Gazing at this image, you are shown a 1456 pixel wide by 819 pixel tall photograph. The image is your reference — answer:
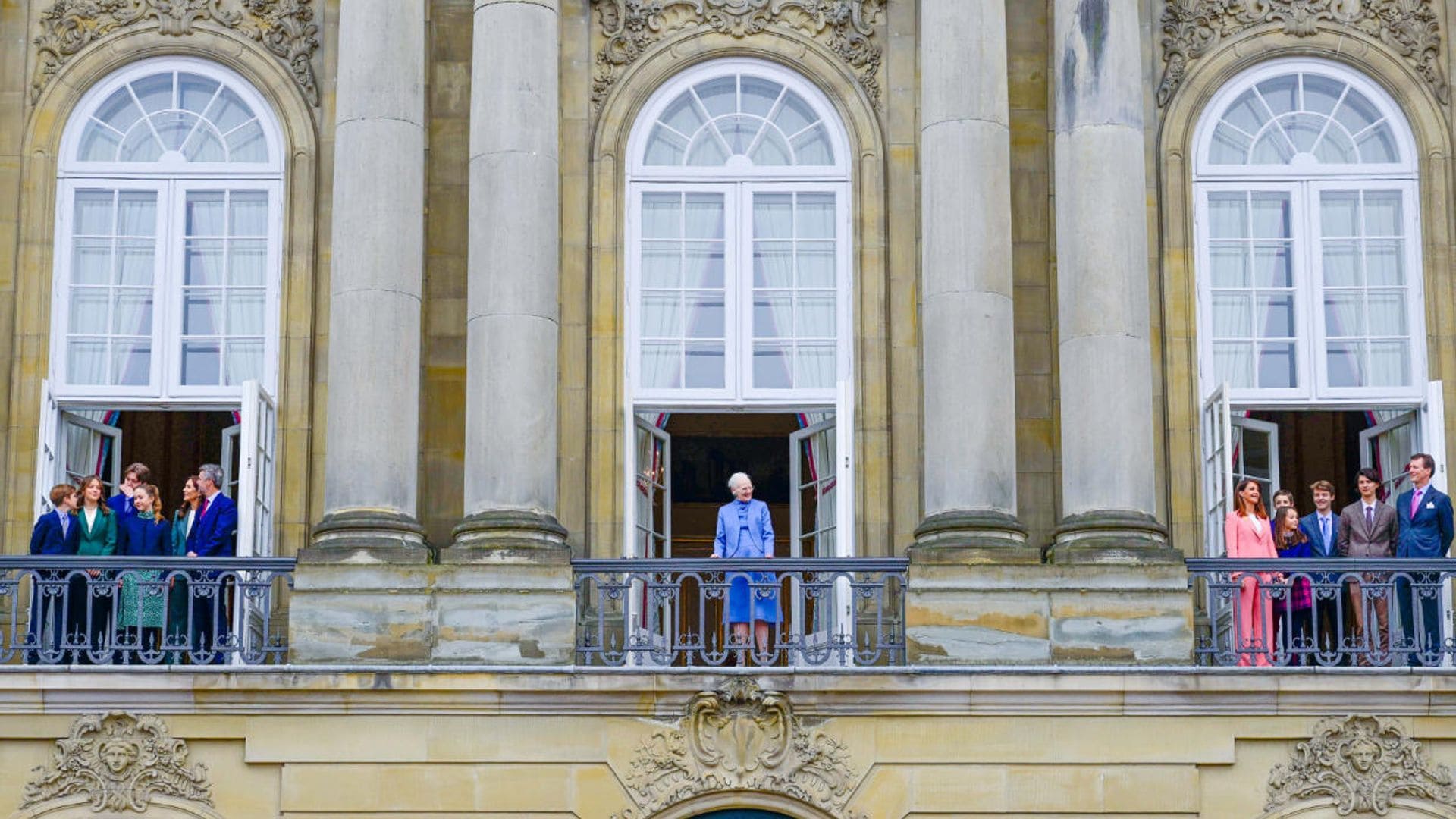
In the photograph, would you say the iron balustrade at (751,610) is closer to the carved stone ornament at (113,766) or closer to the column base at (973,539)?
the column base at (973,539)

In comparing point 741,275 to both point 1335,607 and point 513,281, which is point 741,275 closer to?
point 513,281

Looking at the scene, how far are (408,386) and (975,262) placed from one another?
3833mm

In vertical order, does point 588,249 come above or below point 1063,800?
above

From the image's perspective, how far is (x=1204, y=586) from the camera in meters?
19.3

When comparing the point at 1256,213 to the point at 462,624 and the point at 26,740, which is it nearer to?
the point at 462,624

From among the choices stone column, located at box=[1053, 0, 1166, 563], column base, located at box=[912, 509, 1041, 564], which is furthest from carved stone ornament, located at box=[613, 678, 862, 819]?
stone column, located at box=[1053, 0, 1166, 563]

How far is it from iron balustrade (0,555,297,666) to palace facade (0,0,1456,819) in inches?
5.6

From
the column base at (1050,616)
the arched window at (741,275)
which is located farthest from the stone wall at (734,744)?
the arched window at (741,275)

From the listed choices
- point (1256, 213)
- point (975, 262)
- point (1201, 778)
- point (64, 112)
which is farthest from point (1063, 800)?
point (64, 112)

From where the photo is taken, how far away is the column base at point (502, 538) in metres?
18.4

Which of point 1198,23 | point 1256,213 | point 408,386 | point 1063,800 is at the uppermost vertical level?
point 1198,23

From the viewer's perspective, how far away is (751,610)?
1855 cm

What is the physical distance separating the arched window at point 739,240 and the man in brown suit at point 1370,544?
3664 millimetres

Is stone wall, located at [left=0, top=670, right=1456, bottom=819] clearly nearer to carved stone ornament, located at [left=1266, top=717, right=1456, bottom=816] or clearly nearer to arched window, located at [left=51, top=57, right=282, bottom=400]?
carved stone ornament, located at [left=1266, top=717, right=1456, bottom=816]
